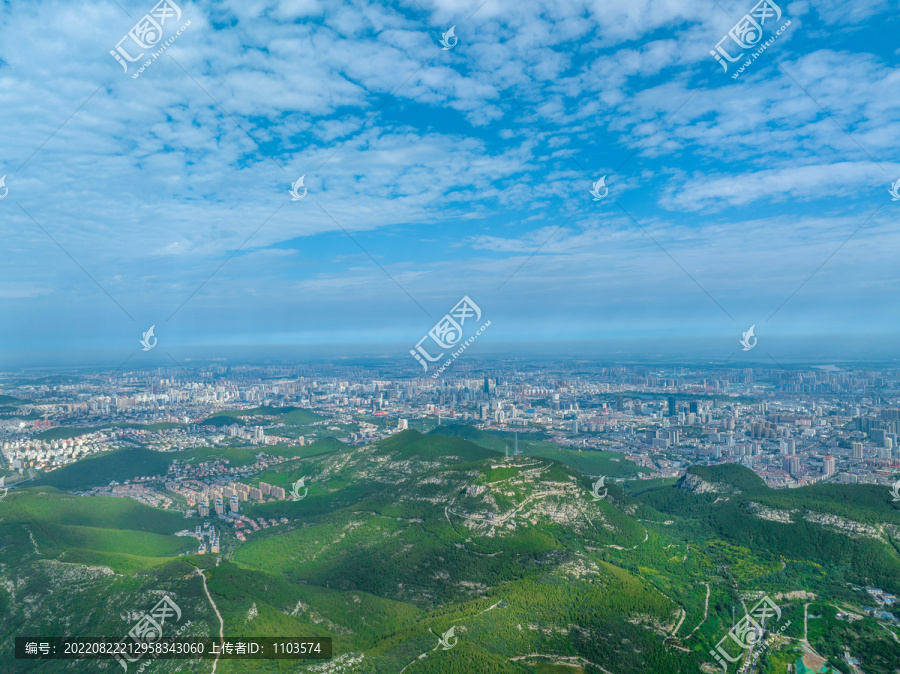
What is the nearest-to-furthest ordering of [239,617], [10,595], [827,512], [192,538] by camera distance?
[239,617] < [10,595] < [827,512] < [192,538]

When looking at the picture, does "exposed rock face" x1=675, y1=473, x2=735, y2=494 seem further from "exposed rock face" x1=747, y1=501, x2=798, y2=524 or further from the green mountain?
"exposed rock face" x1=747, y1=501, x2=798, y2=524

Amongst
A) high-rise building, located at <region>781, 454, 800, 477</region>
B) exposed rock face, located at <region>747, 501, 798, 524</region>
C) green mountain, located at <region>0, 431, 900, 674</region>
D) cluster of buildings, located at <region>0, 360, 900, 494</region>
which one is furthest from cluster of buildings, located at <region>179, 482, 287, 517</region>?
high-rise building, located at <region>781, 454, 800, 477</region>

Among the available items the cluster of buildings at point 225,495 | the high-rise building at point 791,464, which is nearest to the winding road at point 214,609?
the cluster of buildings at point 225,495

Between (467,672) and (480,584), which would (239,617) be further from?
(480,584)

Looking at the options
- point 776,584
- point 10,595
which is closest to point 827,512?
point 776,584

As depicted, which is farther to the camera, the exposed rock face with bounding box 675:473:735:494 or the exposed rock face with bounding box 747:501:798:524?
the exposed rock face with bounding box 675:473:735:494
